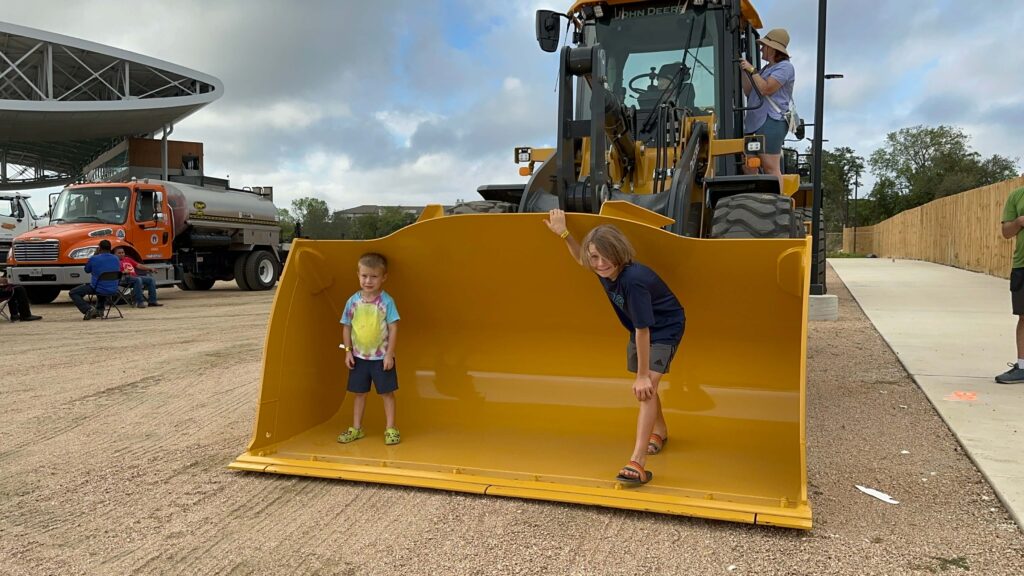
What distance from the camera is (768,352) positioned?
377 centimetres

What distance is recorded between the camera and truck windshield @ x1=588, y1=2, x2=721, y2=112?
5.79m

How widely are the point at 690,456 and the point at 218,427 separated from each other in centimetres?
280

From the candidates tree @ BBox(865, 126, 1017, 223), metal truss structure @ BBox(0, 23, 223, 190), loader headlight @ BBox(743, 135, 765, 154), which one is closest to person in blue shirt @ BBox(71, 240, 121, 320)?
loader headlight @ BBox(743, 135, 765, 154)

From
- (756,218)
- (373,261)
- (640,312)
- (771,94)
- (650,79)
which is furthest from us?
(650,79)

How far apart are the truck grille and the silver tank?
122 inches

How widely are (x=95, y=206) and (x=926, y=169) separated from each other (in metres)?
63.4

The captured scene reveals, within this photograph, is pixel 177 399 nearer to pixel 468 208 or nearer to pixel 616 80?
pixel 468 208

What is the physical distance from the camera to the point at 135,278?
13727mm

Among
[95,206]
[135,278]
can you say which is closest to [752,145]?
[135,278]

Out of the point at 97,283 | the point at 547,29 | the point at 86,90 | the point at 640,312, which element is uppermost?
the point at 86,90

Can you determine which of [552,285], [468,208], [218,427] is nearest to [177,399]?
[218,427]

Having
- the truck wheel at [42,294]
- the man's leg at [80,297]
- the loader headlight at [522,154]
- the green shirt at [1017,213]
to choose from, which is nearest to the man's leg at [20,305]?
the man's leg at [80,297]

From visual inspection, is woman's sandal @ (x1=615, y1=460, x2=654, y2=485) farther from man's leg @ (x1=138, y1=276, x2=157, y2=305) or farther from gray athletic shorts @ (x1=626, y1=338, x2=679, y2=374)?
man's leg @ (x1=138, y1=276, x2=157, y2=305)

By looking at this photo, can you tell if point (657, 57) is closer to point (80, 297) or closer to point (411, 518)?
point (411, 518)
